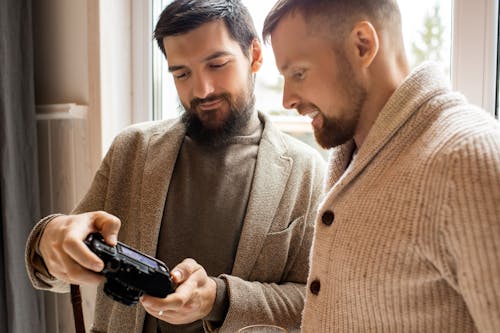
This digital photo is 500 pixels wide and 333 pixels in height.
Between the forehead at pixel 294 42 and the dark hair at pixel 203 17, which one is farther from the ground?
the dark hair at pixel 203 17

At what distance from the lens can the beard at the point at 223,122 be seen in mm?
1157

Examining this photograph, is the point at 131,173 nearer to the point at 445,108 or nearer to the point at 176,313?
the point at 176,313

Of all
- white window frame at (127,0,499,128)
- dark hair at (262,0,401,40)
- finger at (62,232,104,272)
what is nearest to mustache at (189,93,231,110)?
dark hair at (262,0,401,40)

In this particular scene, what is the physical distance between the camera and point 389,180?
688 millimetres

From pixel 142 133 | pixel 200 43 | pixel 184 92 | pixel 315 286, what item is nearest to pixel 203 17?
pixel 200 43

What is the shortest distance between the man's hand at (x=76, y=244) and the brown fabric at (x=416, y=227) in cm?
36

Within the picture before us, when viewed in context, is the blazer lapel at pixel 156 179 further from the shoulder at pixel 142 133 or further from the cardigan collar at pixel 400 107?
the cardigan collar at pixel 400 107

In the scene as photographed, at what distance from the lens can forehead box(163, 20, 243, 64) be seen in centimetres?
111

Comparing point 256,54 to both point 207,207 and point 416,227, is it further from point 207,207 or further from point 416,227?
point 416,227

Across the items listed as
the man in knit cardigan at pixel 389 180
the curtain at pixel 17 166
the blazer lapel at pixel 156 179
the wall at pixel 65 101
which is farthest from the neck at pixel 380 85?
the curtain at pixel 17 166

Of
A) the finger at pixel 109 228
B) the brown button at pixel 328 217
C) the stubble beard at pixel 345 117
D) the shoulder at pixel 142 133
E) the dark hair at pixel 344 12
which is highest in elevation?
the dark hair at pixel 344 12

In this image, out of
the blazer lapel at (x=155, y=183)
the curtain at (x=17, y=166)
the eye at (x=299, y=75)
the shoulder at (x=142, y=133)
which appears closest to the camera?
the eye at (x=299, y=75)

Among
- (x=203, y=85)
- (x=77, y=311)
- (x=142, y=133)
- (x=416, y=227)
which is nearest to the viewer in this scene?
(x=416, y=227)

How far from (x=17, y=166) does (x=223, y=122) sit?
775 mm
